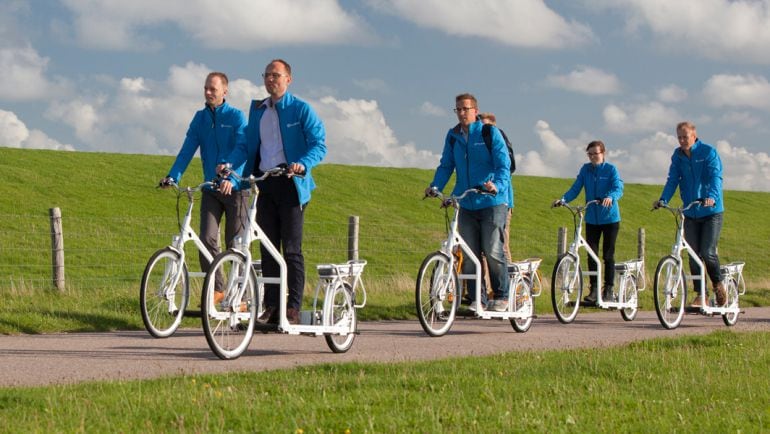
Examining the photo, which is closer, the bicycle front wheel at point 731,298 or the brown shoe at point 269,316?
the brown shoe at point 269,316

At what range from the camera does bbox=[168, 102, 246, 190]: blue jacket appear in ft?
35.4

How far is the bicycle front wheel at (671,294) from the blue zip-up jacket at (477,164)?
2545mm

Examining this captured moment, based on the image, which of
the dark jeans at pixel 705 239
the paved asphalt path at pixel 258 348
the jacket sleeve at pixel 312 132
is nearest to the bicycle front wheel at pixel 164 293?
the paved asphalt path at pixel 258 348

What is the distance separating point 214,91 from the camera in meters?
10.8

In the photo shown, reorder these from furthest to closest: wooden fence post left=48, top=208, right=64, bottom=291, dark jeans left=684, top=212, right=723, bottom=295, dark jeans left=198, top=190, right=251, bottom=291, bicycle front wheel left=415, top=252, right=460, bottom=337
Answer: wooden fence post left=48, top=208, right=64, bottom=291
dark jeans left=684, top=212, right=723, bottom=295
dark jeans left=198, top=190, right=251, bottom=291
bicycle front wheel left=415, top=252, right=460, bottom=337

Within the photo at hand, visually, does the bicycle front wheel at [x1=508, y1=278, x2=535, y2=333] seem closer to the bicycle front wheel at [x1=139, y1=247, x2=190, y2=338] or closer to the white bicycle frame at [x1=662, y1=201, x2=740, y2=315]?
the white bicycle frame at [x1=662, y1=201, x2=740, y2=315]

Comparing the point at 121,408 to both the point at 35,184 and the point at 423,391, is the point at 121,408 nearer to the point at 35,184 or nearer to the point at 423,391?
the point at 423,391

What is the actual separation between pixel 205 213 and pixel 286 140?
2.26 meters

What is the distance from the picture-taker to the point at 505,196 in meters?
11.7

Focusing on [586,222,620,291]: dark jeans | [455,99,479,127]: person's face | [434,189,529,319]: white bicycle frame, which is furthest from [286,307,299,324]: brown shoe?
[586,222,620,291]: dark jeans

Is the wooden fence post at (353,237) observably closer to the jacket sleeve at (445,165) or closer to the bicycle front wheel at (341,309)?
the jacket sleeve at (445,165)

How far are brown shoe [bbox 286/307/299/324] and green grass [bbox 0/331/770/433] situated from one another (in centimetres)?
133

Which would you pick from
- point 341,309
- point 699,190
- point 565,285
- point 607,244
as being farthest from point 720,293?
point 341,309

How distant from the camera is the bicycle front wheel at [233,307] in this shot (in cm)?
821
